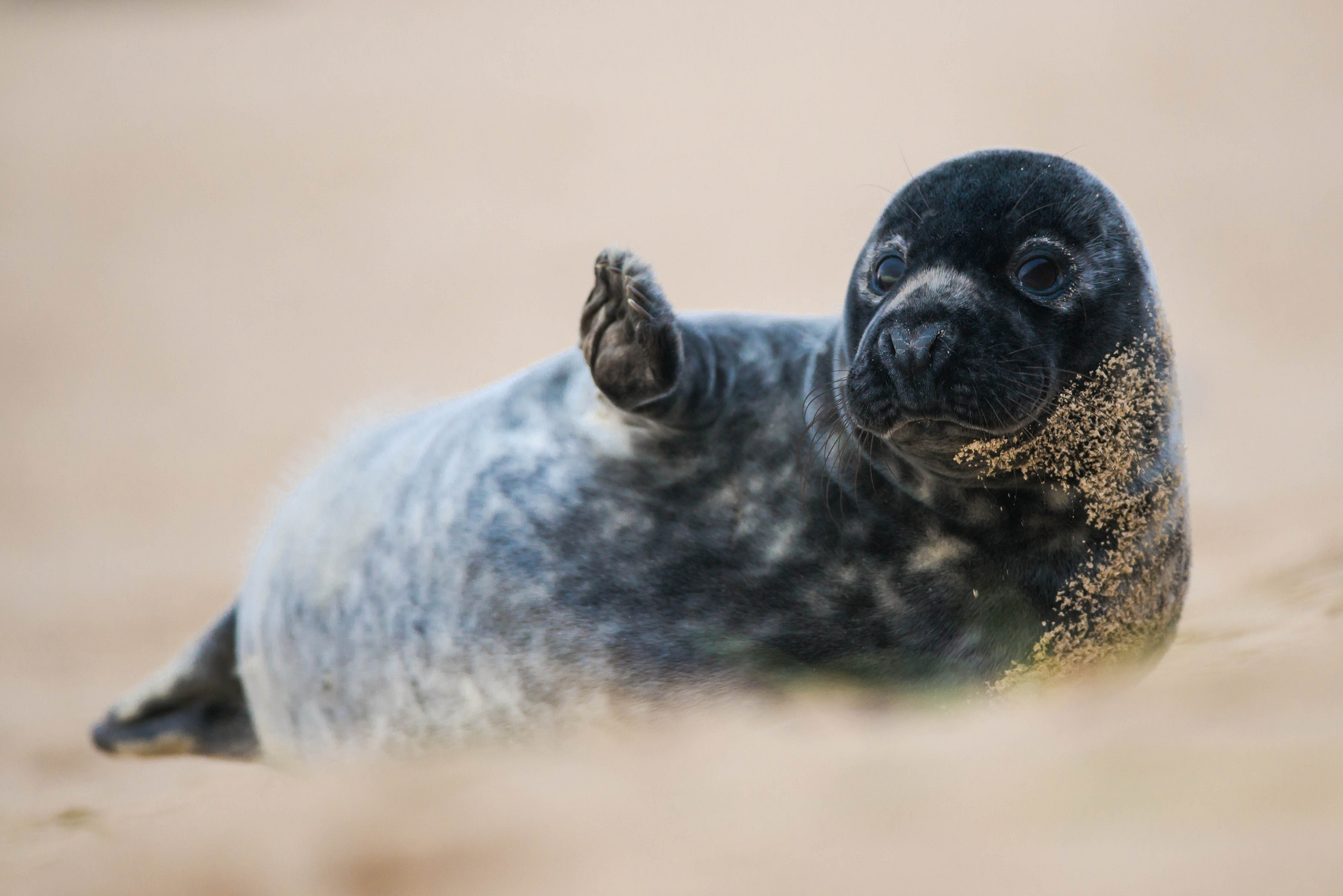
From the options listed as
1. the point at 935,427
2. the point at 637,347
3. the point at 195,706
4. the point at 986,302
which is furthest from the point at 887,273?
the point at 195,706

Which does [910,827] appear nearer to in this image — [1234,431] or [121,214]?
[1234,431]

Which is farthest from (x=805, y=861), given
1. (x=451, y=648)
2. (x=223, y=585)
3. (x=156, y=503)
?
(x=156, y=503)

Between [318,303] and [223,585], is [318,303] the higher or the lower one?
the higher one

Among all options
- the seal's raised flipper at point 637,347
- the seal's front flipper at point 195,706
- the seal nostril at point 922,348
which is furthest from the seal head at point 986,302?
the seal's front flipper at point 195,706

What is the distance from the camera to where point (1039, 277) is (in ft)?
5.77

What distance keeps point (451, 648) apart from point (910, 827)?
1.08m

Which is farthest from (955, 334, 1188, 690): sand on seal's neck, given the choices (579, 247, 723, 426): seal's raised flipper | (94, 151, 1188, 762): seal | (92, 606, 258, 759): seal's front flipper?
(92, 606, 258, 759): seal's front flipper

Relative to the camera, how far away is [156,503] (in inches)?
225

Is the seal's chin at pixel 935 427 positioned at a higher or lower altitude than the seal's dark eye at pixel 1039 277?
lower

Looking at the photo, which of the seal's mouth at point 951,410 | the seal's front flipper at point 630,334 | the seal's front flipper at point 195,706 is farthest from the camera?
the seal's front flipper at point 195,706

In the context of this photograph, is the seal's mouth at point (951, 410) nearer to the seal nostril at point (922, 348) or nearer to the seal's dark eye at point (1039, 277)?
the seal nostril at point (922, 348)

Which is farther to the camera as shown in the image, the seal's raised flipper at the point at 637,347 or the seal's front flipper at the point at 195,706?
the seal's front flipper at the point at 195,706

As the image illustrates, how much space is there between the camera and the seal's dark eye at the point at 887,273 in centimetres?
187

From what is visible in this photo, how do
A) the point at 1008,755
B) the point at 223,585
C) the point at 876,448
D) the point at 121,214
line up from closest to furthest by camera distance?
the point at 1008,755 < the point at 876,448 < the point at 223,585 < the point at 121,214
